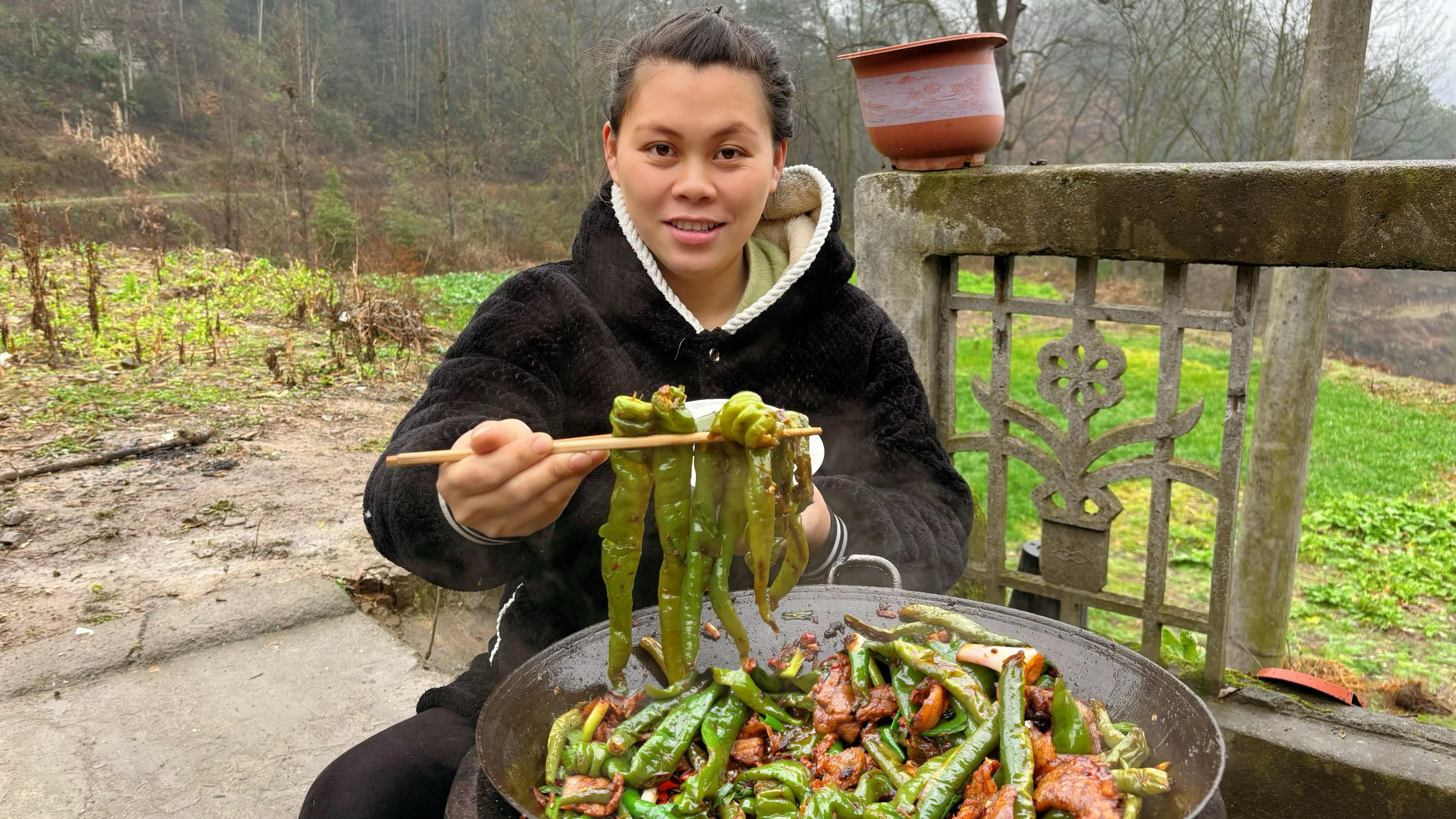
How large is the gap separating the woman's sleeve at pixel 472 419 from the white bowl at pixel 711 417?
413mm

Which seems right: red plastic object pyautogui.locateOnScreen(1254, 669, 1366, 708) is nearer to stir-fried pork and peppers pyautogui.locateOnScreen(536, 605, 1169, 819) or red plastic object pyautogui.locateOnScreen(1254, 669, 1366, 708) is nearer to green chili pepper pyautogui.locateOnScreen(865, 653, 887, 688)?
stir-fried pork and peppers pyautogui.locateOnScreen(536, 605, 1169, 819)

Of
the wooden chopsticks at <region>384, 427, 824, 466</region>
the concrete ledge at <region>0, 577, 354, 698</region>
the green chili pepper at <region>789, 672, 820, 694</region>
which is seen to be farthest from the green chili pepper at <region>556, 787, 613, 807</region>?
the concrete ledge at <region>0, 577, 354, 698</region>

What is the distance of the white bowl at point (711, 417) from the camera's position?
6.75ft

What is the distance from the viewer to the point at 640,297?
109 inches

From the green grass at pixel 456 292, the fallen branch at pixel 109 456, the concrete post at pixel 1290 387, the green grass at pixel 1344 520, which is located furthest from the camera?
the green grass at pixel 456 292

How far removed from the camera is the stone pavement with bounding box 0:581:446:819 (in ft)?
9.96

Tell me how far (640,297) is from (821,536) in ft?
3.00

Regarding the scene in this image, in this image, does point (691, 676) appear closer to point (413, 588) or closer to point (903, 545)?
point (903, 545)

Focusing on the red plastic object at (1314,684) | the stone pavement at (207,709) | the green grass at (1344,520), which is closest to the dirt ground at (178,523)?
the stone pavement at (207,709)

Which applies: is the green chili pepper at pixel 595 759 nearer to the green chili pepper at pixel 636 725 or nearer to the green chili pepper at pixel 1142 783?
the green chili pepper at pixel 636 725

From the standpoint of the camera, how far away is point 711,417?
2076 mm

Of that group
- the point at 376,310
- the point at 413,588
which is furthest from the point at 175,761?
the point at 376,310

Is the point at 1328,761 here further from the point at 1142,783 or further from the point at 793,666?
the point at 793,666

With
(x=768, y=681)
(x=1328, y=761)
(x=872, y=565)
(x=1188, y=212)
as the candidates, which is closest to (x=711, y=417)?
(x=768, y=681)
